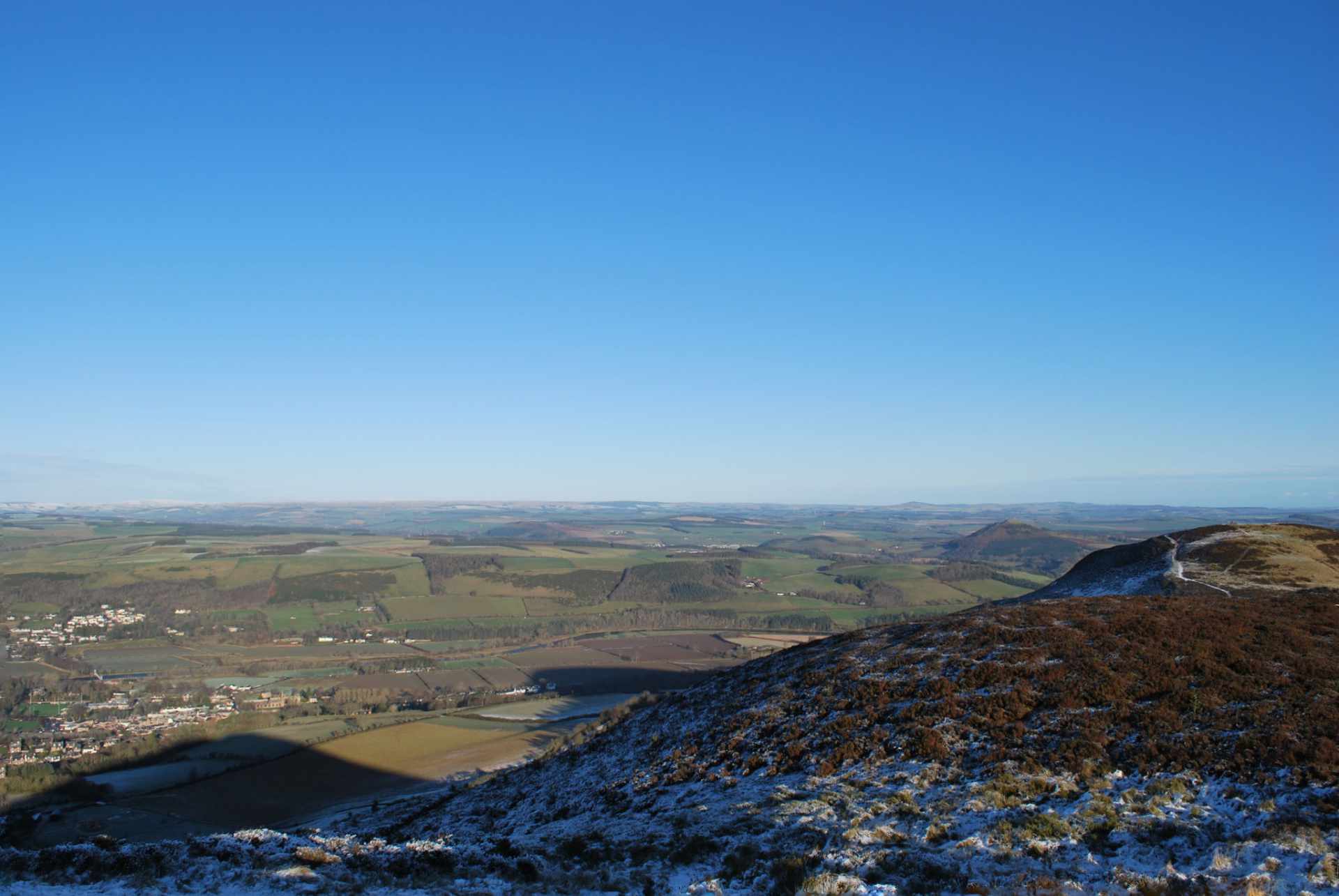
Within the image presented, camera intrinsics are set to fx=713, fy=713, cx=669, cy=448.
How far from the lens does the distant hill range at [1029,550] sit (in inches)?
6319

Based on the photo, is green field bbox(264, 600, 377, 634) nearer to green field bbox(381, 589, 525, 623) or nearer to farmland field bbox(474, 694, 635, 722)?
green field bbox(381, 589, 525, 623)

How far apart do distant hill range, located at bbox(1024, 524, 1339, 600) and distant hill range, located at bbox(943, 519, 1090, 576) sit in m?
110

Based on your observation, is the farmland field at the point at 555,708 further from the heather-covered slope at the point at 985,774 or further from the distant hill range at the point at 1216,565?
the distant hill range at the point at 1216,565

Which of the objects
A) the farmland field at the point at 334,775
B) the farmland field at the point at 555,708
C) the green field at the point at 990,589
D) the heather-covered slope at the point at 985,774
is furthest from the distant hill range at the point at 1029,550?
the heather-covered slope at the point at 985,774

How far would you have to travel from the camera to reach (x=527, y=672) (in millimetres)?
77062

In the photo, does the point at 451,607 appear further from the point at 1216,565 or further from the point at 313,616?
the point at 1216,565

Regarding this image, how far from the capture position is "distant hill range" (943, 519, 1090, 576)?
6319 inches

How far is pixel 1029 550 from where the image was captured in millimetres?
179000

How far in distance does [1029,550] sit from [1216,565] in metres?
151

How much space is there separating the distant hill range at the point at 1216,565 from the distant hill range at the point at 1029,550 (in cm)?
11009

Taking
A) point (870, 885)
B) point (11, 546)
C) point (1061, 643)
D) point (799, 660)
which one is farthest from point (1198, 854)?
point (11, 546)

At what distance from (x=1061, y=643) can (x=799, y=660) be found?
11.2 metres

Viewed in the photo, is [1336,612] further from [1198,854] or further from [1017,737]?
[1198,854]

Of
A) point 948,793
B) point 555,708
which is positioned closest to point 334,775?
point 555,708
